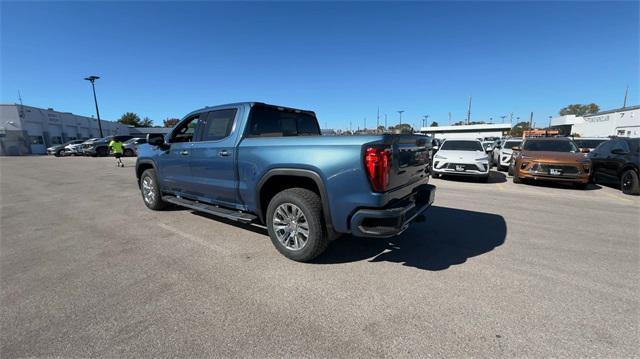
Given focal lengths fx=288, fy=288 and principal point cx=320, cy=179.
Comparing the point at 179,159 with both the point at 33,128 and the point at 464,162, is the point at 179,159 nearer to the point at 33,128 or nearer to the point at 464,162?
the point at 464,162

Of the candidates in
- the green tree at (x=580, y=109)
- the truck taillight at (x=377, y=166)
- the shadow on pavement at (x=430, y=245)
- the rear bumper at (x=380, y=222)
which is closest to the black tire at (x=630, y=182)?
the shadow on pavement at (x=430, y=245)

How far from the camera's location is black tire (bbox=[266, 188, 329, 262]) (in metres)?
3.16

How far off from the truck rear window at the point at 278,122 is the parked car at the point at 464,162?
6.37 meters

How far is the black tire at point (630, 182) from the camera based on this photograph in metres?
7.52

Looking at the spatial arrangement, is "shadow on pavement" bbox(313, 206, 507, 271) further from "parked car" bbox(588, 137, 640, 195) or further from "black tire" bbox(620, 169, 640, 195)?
"parked car" bbox(588, 137, 640, 195)

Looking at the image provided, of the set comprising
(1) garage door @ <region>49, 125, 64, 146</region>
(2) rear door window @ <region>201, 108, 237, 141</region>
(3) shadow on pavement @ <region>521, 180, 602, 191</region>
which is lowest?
(3) shadow on pavement @ <region>521, 180, 602, 191</region>

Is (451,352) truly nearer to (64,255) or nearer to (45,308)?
(45,308)

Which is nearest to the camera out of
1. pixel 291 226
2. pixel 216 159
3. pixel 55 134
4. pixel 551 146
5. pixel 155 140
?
pixel 291 226

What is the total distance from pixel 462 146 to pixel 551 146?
2628 mm

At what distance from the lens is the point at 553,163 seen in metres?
8.22

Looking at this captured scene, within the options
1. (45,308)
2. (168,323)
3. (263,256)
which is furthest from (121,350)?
(263,256)

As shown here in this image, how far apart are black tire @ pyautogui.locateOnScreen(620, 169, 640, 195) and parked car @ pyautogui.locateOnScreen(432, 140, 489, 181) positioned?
326 centimetres

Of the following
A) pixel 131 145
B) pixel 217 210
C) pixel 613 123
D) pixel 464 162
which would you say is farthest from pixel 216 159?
pixel 613 123

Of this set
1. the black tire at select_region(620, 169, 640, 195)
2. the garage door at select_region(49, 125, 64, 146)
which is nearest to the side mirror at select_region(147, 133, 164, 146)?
the black tire at select_region(620, 169, 640, 195)
